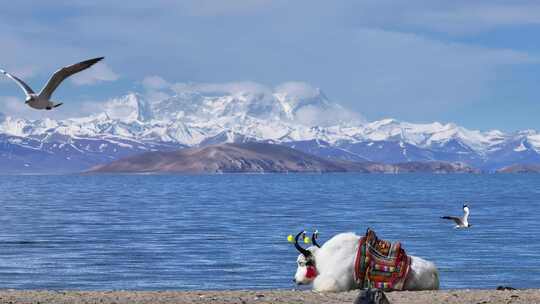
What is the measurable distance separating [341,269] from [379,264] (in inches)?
32.1

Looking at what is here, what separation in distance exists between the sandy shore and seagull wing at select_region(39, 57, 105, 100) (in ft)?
16.4

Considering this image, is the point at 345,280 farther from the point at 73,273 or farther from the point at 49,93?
the point at 73,273

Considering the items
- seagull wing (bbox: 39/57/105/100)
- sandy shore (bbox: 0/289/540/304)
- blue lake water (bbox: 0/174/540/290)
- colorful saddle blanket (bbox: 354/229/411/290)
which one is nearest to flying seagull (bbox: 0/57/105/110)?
seagull wing (bbox: 39/57/105/100)

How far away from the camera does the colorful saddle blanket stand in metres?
21.8

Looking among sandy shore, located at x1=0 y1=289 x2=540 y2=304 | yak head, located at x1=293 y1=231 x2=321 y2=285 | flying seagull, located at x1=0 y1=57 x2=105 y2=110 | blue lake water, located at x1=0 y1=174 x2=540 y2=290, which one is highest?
flying seagull, located at x1=0 y1=57 x2=105 y2=110

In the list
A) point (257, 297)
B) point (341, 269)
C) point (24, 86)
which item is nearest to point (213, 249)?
point (24, 86)

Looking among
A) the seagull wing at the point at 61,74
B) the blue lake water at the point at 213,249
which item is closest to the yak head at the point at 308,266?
the seagull wing at the point at 61,74

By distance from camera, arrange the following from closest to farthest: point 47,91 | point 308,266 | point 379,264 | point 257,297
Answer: point 257,297
point 379,264
point 308,266
point 47,91

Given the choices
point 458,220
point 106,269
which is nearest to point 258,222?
point 458,220

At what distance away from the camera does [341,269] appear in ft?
73.3

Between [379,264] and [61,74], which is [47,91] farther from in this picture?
[379,264]

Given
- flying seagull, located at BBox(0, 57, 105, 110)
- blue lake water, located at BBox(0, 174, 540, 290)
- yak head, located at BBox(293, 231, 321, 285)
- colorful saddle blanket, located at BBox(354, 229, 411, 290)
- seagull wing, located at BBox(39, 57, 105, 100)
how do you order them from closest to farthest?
colorful saddle blanket, located at BBox(354, 229, 411, 290) < yak head, located at BBox(293, 231, 321, 285) < seagull wing, located at BBox(39, 57, 105, 100) < flying seagull, located at BBox(0, 57, 105, 110) < blue lake water, located at BBox(0, 174, 540, 290)

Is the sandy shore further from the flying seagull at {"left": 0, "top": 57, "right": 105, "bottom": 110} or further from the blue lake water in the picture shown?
the blue lake water

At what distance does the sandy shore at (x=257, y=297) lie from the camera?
68.4 ft
